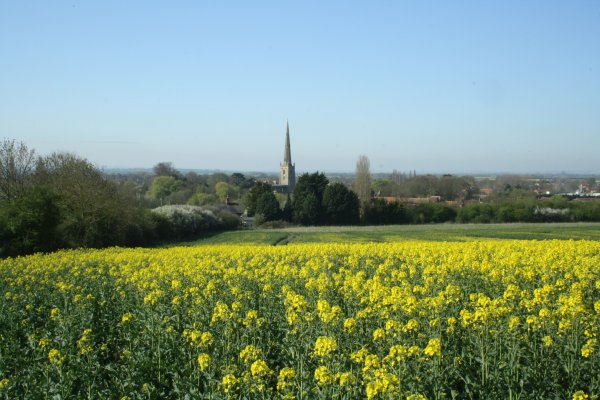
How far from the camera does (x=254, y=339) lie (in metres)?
9.05

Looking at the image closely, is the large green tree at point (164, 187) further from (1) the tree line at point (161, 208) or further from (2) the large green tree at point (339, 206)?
(2) the large green tree at point (339, 206)

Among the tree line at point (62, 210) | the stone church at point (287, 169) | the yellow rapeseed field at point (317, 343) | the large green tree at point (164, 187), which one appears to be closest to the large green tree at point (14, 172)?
the tree line at point (62, 210)

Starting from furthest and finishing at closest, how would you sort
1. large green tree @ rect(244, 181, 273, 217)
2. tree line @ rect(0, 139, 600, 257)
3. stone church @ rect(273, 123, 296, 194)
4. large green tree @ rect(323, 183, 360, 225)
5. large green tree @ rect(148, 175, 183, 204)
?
stone church @ rect(273, 123, 296, 194), large green tree @ rect(148, 175, 183, 204), large green tree @ rect(244, 181, 273, 217), large green tree @ rect(323, 183, 360, 225), tree line @ rect(0, 139, 600, 257)

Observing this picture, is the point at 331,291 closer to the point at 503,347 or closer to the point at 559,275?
the point at 503,347

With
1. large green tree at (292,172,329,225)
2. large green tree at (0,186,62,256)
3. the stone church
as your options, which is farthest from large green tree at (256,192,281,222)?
the stone church

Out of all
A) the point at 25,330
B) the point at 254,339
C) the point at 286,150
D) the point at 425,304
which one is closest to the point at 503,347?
the point at 425,304

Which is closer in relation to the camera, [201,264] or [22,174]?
[201,264]

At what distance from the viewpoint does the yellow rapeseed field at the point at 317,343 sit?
22.8 feet

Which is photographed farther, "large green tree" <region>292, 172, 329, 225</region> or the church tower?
the church tower

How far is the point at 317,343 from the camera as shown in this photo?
269 inches

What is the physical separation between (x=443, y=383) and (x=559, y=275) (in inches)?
318

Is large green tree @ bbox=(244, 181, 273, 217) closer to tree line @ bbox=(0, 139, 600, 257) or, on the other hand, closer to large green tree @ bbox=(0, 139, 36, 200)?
tree line @ bbox=(0, 139, 600, 257)

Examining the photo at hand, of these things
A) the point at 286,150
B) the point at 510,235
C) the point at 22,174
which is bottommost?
the point at 510,235

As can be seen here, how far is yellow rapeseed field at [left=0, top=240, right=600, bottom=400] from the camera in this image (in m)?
6.95
